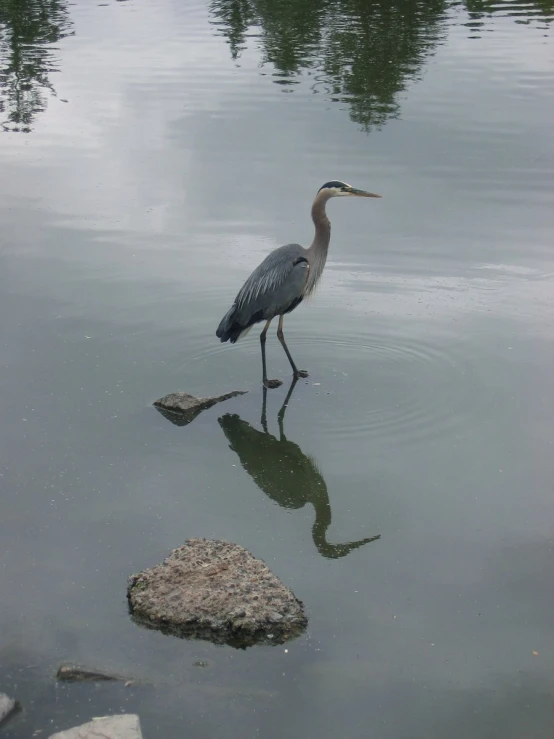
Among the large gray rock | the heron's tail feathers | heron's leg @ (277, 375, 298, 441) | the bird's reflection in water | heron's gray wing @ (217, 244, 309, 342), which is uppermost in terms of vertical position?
the large gray rock

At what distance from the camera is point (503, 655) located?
15.0ft

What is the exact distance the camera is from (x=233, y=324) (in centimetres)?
789

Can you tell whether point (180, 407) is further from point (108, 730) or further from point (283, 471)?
point (108, 730)

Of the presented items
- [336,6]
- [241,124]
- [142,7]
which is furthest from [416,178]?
[142,7]

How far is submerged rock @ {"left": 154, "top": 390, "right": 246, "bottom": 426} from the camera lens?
694cm

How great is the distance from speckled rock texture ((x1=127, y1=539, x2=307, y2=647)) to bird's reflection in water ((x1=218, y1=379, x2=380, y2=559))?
65 cm

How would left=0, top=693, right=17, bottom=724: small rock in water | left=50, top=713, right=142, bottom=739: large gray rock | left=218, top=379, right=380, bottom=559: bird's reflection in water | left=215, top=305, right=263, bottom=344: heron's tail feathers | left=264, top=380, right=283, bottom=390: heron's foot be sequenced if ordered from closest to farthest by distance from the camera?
left=50, top=713, right=142, bottom=739: large gray rock < left=0, top=693, right=17, bottom=724: small rock in water < left=218, top=379, right=380, bottom=559: bird's reflection in water < left=264, top=380, right=283, bottom=390: heron's foot < left=215, top=305, right=263, bottom=344: heron's tail feathers

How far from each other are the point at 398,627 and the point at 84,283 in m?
5.48

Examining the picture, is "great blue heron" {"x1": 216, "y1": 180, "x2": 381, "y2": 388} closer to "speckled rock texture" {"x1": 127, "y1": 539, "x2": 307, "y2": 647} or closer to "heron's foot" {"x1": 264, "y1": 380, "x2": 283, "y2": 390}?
"heron's foot" {"x1": 264, "y1": 380, "x2": 283, "y2": 390}

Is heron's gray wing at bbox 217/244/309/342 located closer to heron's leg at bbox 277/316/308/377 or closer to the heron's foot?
heron's leg at bbox 277/316/308/377

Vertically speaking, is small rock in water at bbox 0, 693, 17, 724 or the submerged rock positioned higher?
small rock in water at bbox 0, 693, 17, 724

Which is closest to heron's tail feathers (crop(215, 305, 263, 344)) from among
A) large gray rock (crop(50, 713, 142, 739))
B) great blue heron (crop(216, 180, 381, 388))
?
great blue heron (crop(216, 180, 381, 388))

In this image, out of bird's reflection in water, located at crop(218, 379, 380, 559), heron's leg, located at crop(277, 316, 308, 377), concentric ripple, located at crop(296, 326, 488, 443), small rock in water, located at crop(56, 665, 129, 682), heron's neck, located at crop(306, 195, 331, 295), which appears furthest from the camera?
heron's neck, located at crop(306, 195, 331, 295)

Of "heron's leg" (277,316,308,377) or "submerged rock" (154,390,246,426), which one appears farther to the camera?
"heron's leg" (277,316,308,377)
